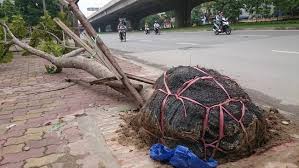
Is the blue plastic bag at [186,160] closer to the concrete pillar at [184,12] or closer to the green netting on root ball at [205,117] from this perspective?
the green netting on root ball at [205,117]

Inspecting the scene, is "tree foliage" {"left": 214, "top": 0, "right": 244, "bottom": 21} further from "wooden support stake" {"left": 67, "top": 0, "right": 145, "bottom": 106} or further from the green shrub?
"wooden support stake" {"left": 67, "top": 0, "right": 145, "bottom": 106}

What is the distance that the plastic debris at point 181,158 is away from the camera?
2.88 meters

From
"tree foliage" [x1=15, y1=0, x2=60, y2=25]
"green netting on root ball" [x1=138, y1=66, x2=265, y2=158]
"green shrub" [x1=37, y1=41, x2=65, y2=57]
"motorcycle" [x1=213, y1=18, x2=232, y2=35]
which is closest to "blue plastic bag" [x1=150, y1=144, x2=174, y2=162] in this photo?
"green netting on root ball" [x1=138, y1=66, x2=265, y2=158]

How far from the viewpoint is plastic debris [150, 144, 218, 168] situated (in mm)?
2885

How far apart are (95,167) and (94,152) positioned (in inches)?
13.3

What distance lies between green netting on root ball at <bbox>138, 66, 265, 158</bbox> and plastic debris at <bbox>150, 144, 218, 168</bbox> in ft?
0.49

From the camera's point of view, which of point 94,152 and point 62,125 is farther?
point 62,125

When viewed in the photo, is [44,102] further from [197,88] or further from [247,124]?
[247,124]

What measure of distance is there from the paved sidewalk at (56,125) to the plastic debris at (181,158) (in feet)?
0.51

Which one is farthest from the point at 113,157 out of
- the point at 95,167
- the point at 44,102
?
the point at 44,102

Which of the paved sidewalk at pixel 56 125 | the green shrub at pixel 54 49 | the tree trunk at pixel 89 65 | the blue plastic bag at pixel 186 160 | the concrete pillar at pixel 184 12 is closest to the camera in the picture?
the blue plastic bag at pixel 186 160

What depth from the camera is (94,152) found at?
3.50 metres

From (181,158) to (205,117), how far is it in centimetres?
41

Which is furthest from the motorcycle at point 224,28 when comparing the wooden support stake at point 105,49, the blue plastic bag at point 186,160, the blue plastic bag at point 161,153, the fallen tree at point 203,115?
the blue plastic bag at point 186,160
